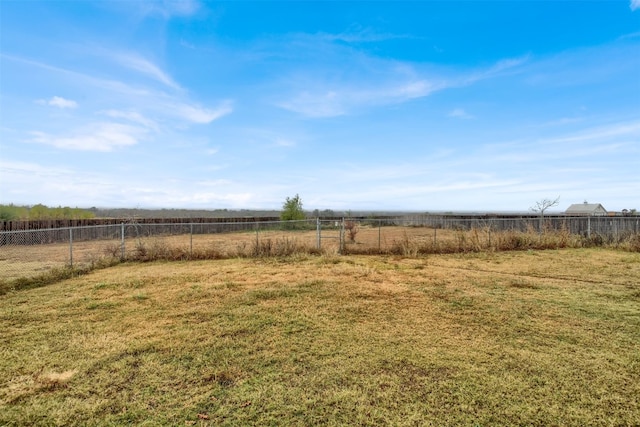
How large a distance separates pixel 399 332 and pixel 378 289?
94.5 inches

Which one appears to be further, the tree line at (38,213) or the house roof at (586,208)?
the house roof at (586,208)

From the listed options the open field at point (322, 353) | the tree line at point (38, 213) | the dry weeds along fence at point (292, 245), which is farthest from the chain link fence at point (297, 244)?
the tree line at point (38, 213)

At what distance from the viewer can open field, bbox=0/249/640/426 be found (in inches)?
109

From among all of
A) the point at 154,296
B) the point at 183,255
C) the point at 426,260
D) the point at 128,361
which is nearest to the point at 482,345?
the point at 128,361

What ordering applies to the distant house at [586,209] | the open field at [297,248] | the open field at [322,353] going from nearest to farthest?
1. the open field at [322,353]
2. the open field at [297,248]
3. the distant house at [586,209]

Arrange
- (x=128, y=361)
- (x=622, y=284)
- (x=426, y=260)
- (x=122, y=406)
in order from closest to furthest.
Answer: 1. (x=122, y=406)
2. (x=128, y=361)
3. (x=622, y=284)
4. (x=426, y=260)

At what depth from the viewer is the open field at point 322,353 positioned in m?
2.77

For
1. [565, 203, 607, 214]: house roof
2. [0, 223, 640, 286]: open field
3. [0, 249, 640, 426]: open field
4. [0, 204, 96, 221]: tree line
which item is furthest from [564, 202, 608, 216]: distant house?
[0, 204, 96, 221]: tree line

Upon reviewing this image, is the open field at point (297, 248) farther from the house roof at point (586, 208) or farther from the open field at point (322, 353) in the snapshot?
the house roof at point (586, 208)

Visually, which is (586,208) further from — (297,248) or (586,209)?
(297,248)

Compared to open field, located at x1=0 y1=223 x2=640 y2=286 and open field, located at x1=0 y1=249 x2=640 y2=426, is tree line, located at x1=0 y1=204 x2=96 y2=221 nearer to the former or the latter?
open field, located at x1=0 y1=223 x2=640 y2=286

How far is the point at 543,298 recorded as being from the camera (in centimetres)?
630

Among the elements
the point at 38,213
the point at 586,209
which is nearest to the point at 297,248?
the point at 38,213

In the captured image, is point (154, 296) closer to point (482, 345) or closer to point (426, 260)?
point (482, 345)
